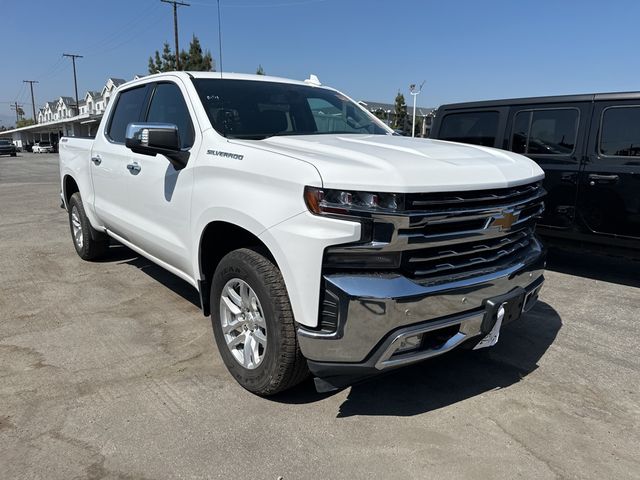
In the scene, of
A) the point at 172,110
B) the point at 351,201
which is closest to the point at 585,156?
the point at 351,201

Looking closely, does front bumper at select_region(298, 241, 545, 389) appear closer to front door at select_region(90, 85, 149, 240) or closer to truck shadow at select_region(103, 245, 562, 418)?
truck shadow at select_region(103, 245, 562, 418)

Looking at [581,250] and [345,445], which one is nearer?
[345,445]

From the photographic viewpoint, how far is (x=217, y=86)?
370cm

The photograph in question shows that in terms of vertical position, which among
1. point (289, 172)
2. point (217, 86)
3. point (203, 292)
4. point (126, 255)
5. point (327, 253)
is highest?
point (217, 86)

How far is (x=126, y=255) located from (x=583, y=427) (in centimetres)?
539

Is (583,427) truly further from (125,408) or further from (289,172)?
(125,408)

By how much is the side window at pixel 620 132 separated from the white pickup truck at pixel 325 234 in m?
2.55

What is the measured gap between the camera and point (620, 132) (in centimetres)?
527

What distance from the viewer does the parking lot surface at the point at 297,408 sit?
2.44m

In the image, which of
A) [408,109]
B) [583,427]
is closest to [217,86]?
[583,427]

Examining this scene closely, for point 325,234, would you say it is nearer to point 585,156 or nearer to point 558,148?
point 585,156

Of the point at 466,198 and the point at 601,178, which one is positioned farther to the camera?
the point at 601,178

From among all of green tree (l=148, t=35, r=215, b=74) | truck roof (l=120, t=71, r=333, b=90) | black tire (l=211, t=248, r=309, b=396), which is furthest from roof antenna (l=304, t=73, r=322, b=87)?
green tree (l=148, t=35, r=215, b=74)

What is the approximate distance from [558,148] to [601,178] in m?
0.63
